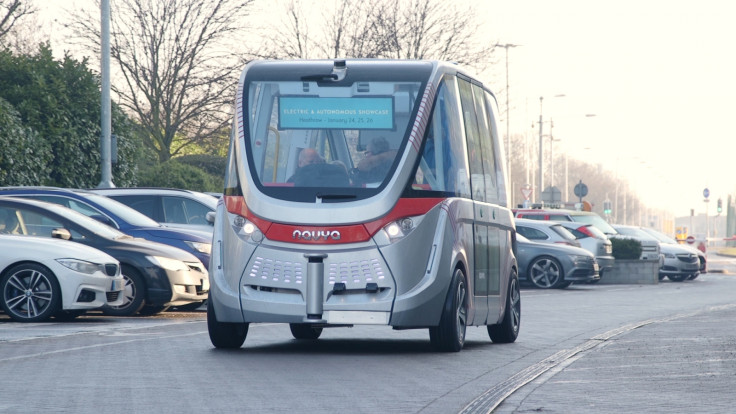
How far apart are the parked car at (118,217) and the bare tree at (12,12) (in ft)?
99.8

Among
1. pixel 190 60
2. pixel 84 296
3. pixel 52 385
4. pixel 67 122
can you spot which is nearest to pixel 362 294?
pixel 52 385

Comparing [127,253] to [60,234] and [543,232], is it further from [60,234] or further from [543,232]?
[543,232]

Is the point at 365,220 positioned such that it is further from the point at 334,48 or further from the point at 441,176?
the point at 334,48

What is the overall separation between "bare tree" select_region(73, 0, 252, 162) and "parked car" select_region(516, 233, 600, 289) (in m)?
22.7

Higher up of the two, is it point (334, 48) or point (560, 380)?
point (334, 48)

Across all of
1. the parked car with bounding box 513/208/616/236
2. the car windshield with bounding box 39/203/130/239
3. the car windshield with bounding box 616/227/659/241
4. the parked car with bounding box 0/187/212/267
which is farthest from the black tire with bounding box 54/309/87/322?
the car windshield with bounding box 616/227/659/241

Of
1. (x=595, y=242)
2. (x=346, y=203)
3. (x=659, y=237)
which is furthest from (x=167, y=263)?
(x=659, y=237)

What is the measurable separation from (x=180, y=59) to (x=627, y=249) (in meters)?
21.8

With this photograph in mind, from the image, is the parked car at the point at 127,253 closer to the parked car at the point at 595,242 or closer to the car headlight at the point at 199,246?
the car headlight at the point at 199,246

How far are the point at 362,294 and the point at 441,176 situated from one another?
50.7 inches

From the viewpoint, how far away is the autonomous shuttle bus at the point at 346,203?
11938mm

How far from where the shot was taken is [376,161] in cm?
1229

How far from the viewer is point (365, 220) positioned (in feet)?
39.2

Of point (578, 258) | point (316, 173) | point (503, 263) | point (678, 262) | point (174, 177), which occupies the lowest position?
point (678, 262)
